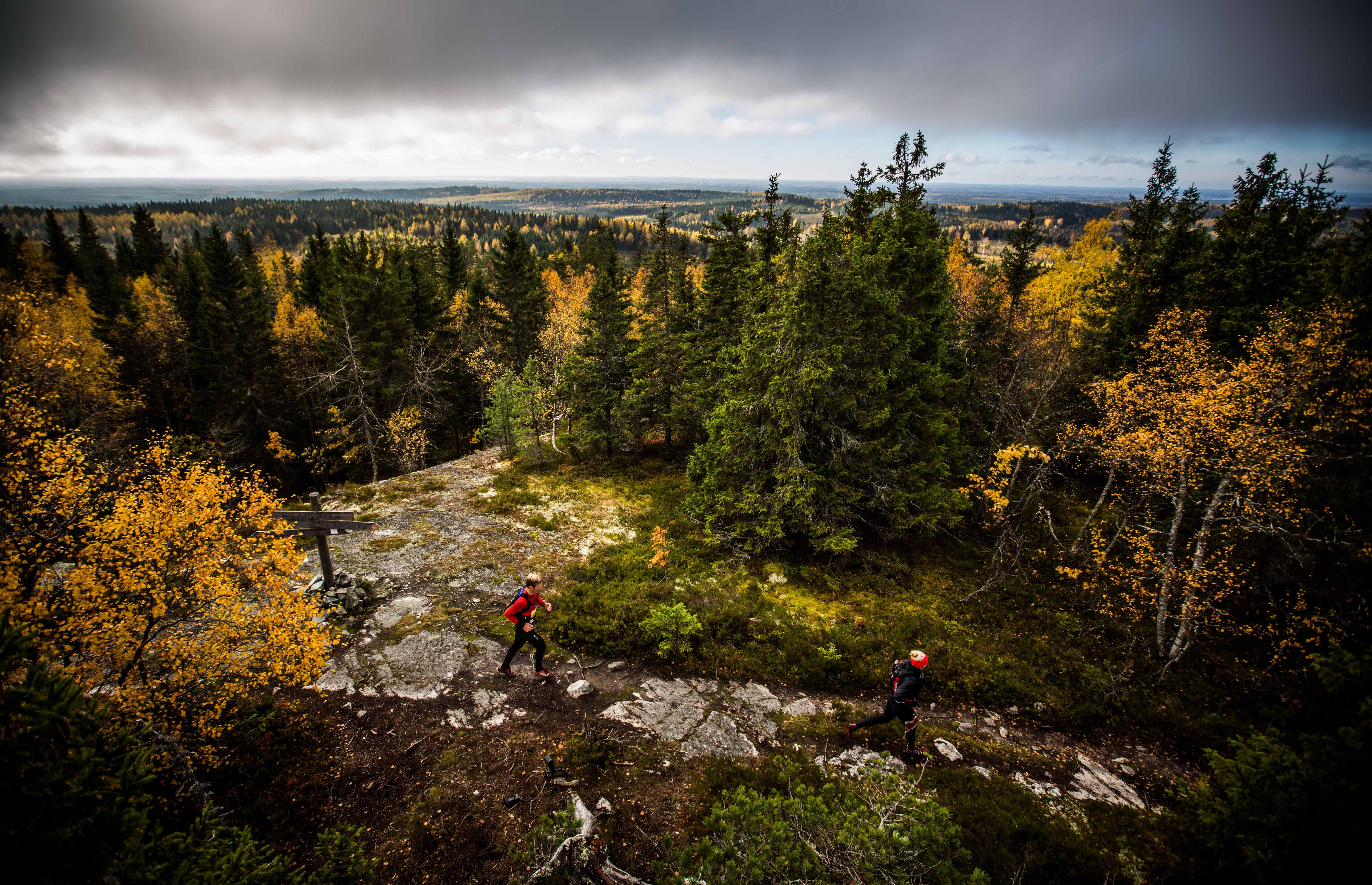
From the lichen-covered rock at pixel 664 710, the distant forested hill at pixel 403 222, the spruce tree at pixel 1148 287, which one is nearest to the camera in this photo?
the lichen-covered rock at pixel 664 710

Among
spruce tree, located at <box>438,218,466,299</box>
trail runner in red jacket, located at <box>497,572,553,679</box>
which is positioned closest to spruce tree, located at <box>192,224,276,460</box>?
spruce tree, located at <box>438,218,466,299</box>

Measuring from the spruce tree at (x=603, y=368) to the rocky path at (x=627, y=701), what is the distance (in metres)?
10.4

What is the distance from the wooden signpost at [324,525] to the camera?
1102cm

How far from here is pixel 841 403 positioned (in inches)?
544

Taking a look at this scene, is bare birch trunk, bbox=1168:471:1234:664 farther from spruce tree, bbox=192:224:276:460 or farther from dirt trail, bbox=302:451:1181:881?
spruce tree, bbox=192:224:276:460

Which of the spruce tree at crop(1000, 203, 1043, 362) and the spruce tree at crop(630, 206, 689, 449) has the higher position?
the spruce tree at crop(1000, 203, 1043, 362)

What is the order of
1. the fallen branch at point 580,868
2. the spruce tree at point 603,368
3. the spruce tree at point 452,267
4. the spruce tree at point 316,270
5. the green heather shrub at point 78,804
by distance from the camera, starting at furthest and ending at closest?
the spruce tree at point 452,267 < the spruce tree at point 316,270 < the spruce tree at point 603,368 < the fallen branch at point 580,868 < the green heather shrub at point 78,804

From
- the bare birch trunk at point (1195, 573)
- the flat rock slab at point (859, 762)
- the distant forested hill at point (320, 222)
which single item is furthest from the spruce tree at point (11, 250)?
the distant forested hill at point (320, 222)

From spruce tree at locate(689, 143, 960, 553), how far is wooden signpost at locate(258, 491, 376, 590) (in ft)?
30.7

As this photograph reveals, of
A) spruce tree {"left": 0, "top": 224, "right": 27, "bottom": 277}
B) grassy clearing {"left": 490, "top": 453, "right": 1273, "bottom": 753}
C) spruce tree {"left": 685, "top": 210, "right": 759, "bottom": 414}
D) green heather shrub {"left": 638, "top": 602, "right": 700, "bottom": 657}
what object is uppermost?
spruce tree {"left": 0, "top": 224, "right": 27, "bottom": 277}

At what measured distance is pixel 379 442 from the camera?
28375mm

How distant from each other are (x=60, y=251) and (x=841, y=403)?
2700 inches

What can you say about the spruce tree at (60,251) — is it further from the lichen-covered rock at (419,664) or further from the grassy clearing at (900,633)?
the grassy clearing at (900,633)

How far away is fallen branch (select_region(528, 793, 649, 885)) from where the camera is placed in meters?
5.36
